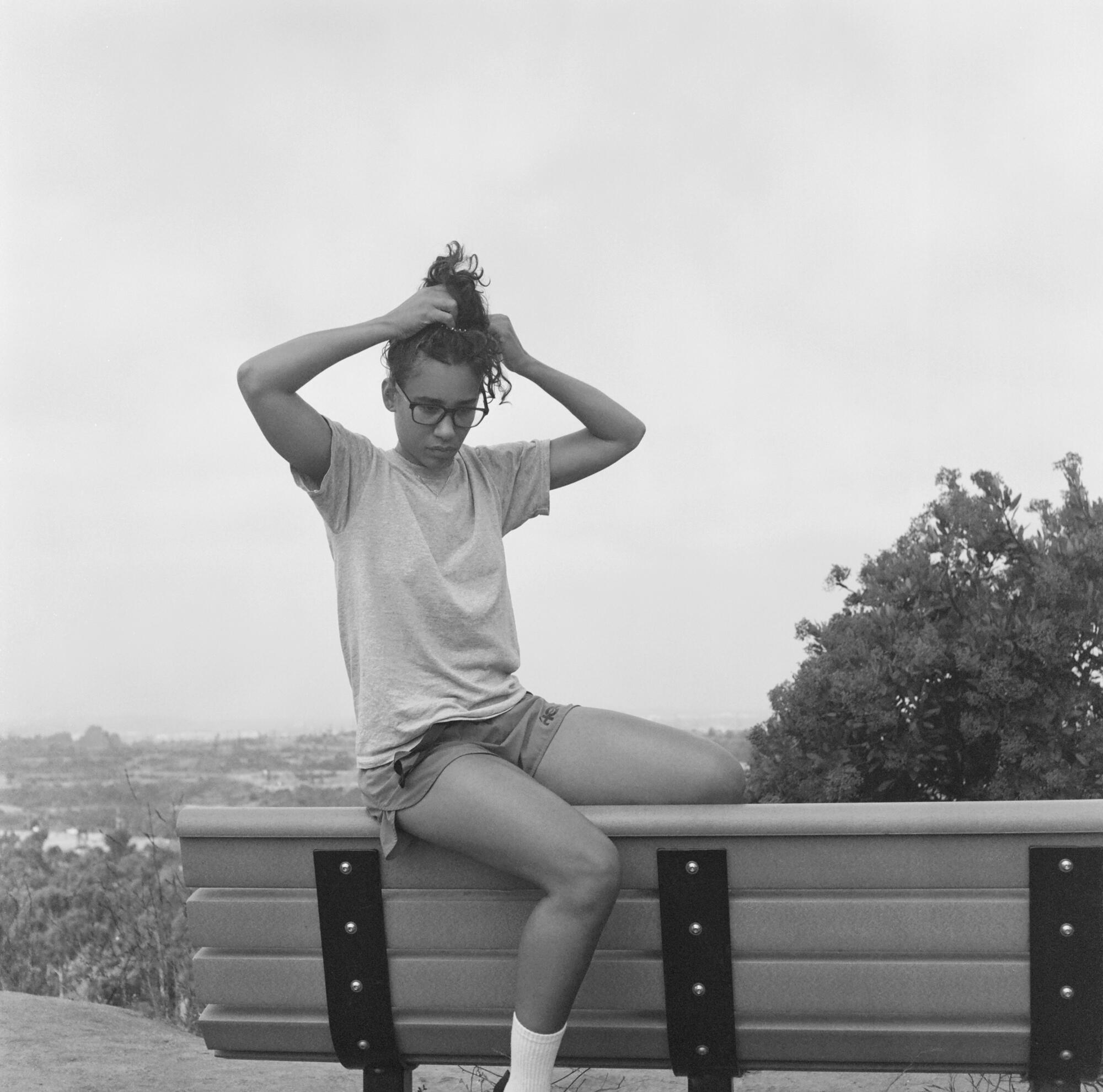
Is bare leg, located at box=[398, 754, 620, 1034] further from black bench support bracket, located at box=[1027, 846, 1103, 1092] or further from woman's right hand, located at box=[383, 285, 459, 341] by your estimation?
woman's right hand, located at box=[383, 285, 459, 341]

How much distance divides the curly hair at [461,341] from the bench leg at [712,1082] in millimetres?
1309

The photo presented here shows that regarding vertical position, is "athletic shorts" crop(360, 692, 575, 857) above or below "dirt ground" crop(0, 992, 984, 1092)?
above

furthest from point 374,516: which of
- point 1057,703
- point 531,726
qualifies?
point 1057,703

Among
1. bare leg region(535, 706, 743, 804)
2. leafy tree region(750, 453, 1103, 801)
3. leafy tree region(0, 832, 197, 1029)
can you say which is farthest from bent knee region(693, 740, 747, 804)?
leafy tree region(0, 832, 197, 1029)

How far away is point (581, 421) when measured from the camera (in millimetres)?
2719

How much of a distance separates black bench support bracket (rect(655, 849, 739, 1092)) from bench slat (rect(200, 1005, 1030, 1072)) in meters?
0.03

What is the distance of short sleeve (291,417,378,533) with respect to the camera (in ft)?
7.89

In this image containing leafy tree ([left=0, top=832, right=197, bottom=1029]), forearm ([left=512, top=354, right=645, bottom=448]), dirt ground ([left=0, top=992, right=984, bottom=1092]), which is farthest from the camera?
A: leafy tree ([left=0, top=832, right=197, bottom=1029])

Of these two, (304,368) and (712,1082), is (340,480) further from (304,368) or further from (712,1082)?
(712,1082)

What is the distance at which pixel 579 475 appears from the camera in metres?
2.78

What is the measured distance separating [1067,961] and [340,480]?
4.95 feet

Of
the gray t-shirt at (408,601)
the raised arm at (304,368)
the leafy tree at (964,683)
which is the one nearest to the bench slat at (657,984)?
the gray t-shirt at (408,601)

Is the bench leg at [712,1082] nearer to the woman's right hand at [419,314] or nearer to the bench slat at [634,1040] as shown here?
the bench slat at [634,1040]

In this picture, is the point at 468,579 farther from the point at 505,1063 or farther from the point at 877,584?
the point at 877,584
